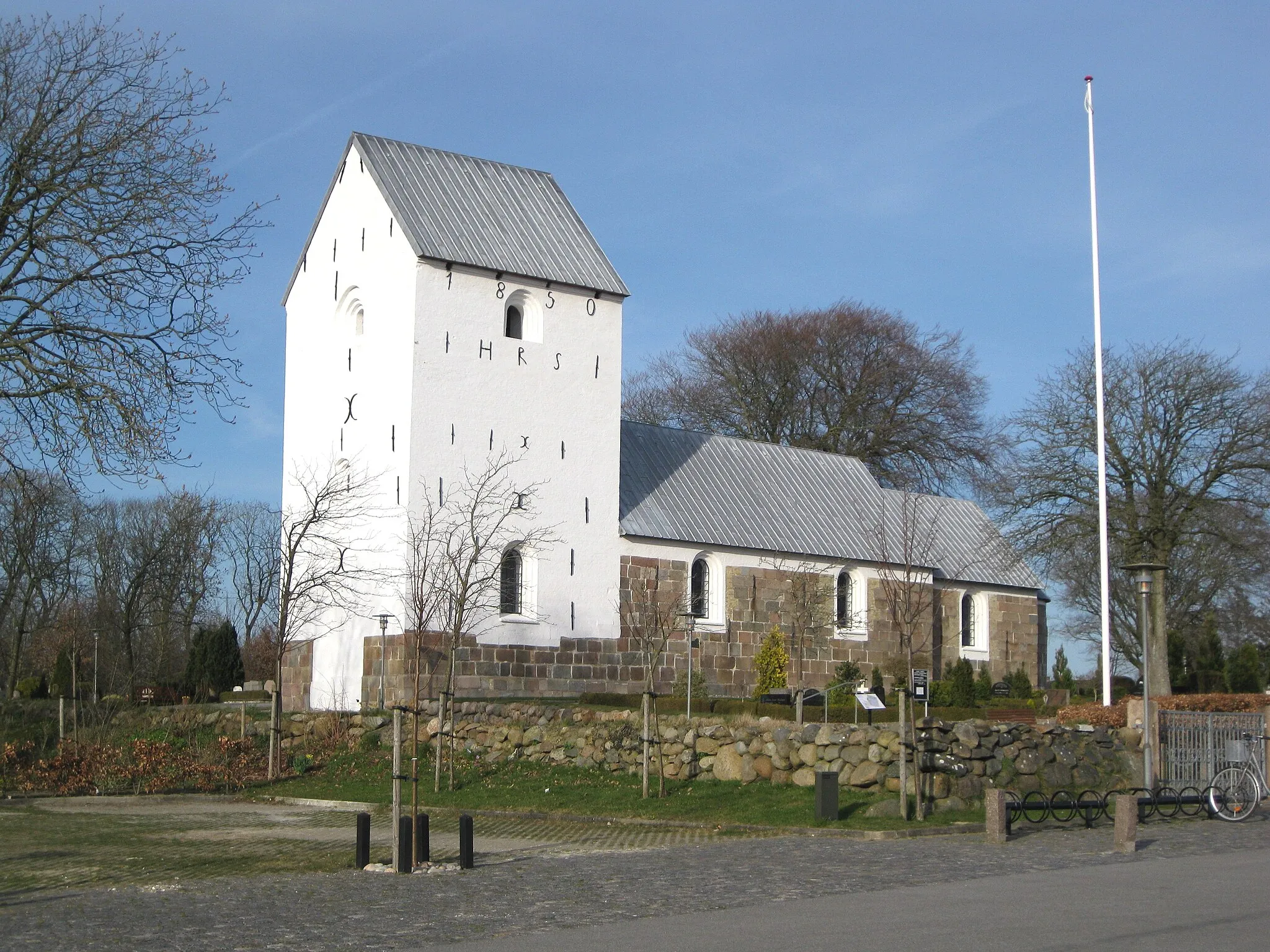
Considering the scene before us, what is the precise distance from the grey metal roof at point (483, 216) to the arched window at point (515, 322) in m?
0.83

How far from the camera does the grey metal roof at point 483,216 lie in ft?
90.0

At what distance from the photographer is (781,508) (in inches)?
1296

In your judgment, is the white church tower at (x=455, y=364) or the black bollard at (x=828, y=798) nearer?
the black bollard at (x=828, y=798)

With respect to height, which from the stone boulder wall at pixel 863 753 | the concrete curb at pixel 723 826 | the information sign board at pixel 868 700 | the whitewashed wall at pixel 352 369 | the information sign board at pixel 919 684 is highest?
the whitewashed wall at pixel 352 369

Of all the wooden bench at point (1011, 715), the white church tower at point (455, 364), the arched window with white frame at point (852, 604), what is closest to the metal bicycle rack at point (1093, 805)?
the wooden bench at point (1011, 715)

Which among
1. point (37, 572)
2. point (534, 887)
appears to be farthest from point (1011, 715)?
point (37, 572)

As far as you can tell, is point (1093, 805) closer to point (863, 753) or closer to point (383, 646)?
point (863, 753)

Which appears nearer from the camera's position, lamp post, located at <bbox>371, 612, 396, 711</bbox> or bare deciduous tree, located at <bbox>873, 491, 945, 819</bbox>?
lamp post, located at <bbox>371, 612, 396, 711</bbox>

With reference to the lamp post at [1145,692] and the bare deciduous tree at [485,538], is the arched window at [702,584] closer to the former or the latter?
the bare deciduous tree at [485,538]

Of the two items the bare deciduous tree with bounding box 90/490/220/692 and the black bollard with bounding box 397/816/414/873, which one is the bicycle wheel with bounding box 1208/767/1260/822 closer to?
the black bollard with bounding box 397/816/414/873

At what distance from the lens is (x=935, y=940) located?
8281mm

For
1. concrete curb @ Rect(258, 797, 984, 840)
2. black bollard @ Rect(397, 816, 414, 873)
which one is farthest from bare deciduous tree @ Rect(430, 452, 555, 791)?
black bollard @ Rect(397, 816, 414, 873)

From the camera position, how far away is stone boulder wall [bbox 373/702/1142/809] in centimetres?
1736

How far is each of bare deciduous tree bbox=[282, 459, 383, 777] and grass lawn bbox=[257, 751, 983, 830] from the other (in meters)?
3.59
